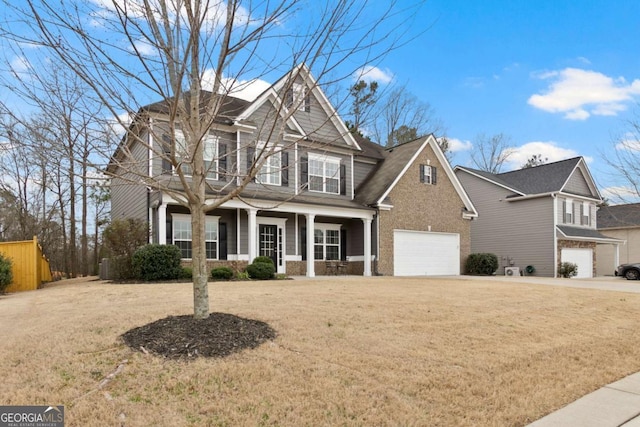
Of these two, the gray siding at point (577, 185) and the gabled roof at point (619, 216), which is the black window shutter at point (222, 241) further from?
the gabled roof at point (619, 216)

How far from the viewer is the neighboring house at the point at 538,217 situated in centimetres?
2419

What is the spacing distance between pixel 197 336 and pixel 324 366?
63.9 inches

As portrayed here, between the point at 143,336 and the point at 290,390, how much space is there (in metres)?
2.23

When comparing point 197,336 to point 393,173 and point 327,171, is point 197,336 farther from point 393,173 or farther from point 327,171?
point 393,173

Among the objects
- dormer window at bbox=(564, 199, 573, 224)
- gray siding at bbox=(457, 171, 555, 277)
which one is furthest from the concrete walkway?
dormer window at bbox=(564, 199, 573, 224)

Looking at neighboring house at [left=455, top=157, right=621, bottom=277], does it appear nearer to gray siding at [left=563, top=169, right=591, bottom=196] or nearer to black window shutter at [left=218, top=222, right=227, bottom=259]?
gray siding at [left=563, top=169, right=591, bottom=196]

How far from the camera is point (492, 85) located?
15336mm

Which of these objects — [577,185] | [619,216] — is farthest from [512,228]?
[619,216]

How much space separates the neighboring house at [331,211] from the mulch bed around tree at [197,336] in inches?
344

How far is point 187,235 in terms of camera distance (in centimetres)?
1567

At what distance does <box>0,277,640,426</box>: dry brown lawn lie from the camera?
3830mm

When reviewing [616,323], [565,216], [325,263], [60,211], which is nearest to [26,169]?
[60,211]


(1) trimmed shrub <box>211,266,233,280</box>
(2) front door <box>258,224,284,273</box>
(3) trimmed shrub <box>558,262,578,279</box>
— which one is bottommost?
(3) trimmed shrub <box>558,262,578,279</box>

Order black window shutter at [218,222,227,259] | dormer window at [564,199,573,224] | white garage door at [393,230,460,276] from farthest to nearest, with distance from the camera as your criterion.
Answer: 1. dormer window at [564,199,573,224]
2. white garage door at [393,230,460,276]
3. black window shutter at [218,222,227,259]
